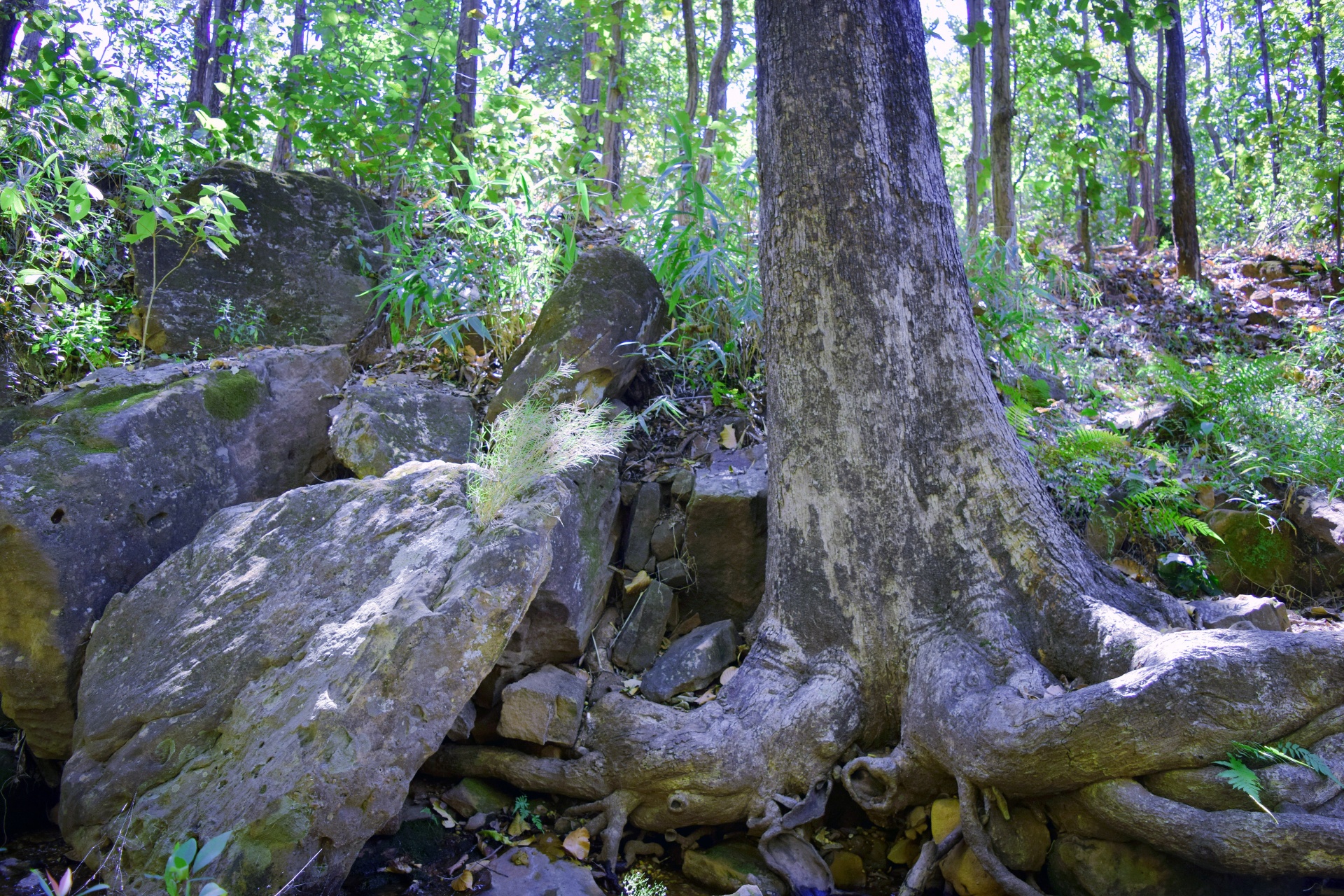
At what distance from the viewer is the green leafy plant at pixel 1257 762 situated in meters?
2.10

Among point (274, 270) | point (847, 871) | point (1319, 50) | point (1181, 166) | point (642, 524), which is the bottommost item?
point (847, 871)

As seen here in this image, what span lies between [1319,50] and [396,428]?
14992 millimetres

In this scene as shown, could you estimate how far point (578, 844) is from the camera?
9.23 ft

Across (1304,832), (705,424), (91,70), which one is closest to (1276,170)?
(705,424)

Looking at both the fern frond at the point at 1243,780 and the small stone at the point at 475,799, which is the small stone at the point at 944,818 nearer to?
the fern frond at the point at 1243,780

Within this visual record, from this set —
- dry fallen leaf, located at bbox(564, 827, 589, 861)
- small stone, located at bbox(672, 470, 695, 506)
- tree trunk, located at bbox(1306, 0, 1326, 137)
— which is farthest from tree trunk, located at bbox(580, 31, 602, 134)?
tree trunk, located at bbox(1306, 0, 1326, 137)

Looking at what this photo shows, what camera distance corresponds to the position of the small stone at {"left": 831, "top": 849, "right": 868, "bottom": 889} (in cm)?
275

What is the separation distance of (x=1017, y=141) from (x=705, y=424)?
11.2 m

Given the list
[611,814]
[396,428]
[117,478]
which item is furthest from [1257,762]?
[117,478]

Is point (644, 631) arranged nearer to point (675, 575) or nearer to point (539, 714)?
point (675, 575)

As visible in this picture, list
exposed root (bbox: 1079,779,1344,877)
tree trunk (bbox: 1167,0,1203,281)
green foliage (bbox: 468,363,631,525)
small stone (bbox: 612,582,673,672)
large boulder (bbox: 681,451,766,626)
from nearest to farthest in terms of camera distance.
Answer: exposed root (bbox: 1079,779,1344,877), green foliage (bbox: 468,363,631,525), small stone (bbox: 612,582,673,672), large boulder (bbox: 681,451,766,626), tree trunk (bbox: 1167,0,1203,281)

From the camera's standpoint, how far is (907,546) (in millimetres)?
3000

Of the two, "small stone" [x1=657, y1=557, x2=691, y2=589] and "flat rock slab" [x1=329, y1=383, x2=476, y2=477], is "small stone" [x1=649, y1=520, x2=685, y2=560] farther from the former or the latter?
"flat rock slab" [x1=329, y1=383, x2=476, y2=477]

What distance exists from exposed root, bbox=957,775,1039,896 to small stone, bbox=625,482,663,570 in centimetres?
187
